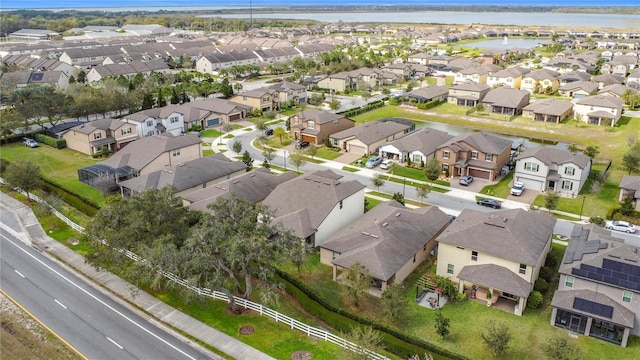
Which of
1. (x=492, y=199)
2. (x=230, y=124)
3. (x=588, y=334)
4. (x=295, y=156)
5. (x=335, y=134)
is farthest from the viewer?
(x=230, y=124)

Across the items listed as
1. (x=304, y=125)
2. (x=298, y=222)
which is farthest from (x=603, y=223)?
(x=304, y=125)

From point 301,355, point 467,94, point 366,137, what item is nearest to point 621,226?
point 366,137

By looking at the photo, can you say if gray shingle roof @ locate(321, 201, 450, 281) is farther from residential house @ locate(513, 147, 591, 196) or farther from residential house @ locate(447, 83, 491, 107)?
residential house @ locate(447, 83, 491, 107)

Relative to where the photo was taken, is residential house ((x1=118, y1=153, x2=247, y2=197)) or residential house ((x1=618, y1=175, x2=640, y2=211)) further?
residential house ((x1=118, y1=153, x2=247, y2=197))

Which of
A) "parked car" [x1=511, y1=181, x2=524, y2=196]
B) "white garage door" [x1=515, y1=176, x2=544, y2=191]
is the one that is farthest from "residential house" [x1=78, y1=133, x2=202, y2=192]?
"white garage door" [x1=515, y1=176, x2=544, y2=191]

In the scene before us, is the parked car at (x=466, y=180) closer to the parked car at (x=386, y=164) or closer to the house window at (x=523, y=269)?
the parked car at (x=386, y=164)

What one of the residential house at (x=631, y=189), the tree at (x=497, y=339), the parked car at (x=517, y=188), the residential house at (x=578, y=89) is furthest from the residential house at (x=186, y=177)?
the residential house at (x=578, y=89)

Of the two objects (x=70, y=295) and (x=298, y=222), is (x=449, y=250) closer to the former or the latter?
(x=298, y=222)

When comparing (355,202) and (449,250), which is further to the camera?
(355,202)
